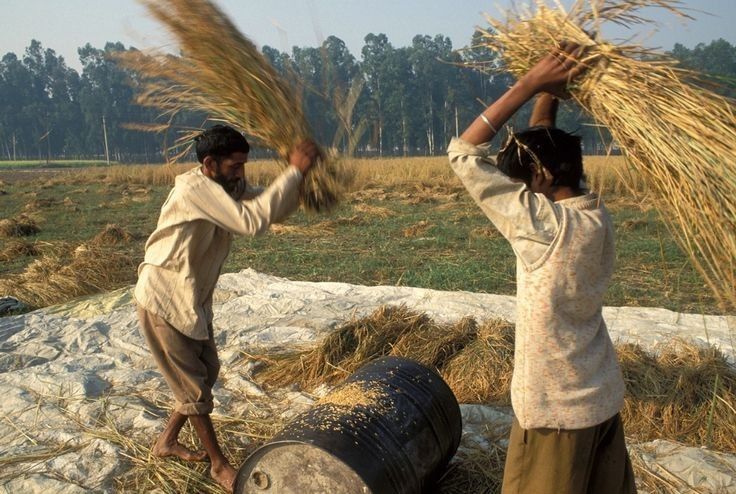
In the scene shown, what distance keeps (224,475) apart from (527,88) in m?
2.14

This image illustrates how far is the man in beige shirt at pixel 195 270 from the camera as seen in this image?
241 cm

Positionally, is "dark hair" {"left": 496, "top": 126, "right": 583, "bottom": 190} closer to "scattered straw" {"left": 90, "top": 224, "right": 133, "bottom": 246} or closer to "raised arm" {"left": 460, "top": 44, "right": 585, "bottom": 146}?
"raised arm" {"left": 460, "top": 44, "right": 585, "bottom": 146}

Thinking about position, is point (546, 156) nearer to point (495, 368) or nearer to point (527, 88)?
point (527, 88)

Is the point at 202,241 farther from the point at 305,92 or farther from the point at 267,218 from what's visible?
the point at 305,92

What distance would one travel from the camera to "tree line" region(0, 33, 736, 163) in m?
2.65

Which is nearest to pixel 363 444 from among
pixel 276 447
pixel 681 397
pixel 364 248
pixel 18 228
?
pixel 276 447

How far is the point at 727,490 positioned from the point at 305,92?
99.7 inches

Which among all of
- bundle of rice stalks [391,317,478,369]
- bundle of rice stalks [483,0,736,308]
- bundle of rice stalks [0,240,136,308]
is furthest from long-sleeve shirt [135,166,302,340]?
bundle of rice stalks [0,240,136,308]

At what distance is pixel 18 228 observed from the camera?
10750 mm

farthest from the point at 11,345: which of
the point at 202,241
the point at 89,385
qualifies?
the point at 202,241

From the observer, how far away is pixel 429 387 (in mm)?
2779

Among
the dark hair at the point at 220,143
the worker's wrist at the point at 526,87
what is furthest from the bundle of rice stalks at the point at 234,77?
the worker's wrist at the point at 526,87

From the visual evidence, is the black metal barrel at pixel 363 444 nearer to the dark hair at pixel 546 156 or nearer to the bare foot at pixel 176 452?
the bare foot at pixel 176 452

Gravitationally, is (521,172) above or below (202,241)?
above
